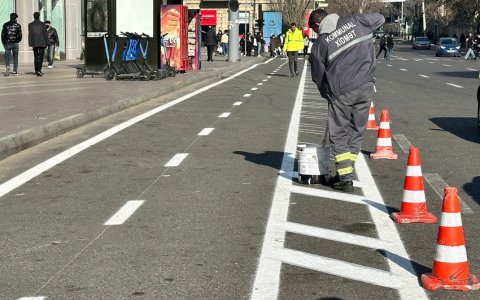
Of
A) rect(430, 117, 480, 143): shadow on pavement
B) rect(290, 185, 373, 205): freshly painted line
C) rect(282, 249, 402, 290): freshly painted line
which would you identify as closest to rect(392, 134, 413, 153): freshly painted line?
rect(430, 117, 480, 143): shadow on pavement

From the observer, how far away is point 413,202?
750 centimetres

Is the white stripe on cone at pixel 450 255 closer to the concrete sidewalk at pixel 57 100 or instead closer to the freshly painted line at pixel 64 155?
the freshly painted line at pixel 64 155

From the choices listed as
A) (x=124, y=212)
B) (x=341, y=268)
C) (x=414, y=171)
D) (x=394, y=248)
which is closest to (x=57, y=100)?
(x=124, y=212)

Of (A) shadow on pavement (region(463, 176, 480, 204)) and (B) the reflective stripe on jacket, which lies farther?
(B) the reflective stripe on jacket

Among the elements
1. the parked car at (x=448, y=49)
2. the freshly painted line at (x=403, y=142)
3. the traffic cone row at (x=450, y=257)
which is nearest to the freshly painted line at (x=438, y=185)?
the freshly painted line at (x=403, y=142)

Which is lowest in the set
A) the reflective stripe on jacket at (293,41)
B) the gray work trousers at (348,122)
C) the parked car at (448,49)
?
the parked car at (448,49)

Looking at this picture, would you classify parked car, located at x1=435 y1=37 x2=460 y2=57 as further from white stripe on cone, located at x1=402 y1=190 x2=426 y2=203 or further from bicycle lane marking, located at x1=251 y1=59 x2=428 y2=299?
white stripe on cone, located at x1=402 y1=190 x2=426 y2=203

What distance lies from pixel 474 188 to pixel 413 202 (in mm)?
1980

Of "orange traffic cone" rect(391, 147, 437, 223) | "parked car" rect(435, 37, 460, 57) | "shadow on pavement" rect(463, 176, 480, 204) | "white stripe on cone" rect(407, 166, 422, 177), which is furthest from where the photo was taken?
"parked car" rect(435, 37, 460, 57)

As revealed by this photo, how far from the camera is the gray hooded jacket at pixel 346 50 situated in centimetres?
913

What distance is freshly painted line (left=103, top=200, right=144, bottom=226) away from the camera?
750 cm

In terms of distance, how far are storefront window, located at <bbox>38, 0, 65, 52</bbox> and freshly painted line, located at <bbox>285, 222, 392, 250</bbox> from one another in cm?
3766

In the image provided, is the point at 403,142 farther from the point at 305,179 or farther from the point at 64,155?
the point at 64,155

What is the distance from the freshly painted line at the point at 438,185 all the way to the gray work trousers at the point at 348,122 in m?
0.87
